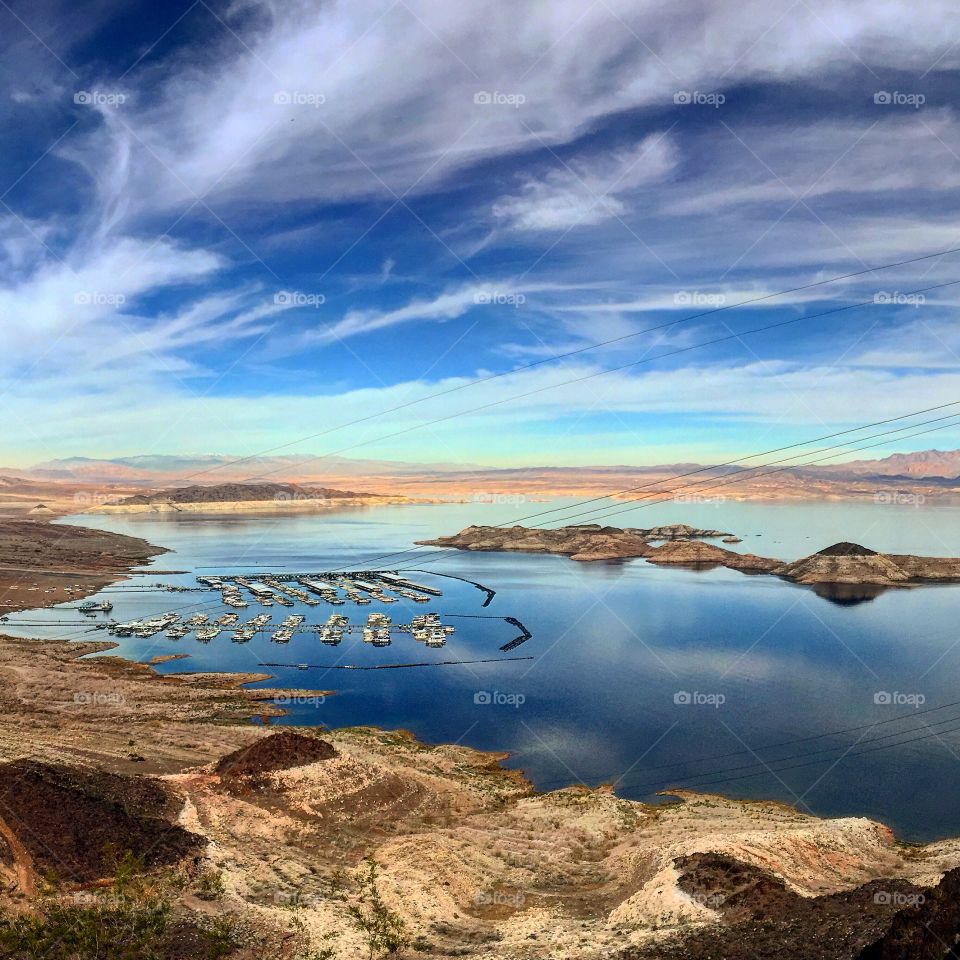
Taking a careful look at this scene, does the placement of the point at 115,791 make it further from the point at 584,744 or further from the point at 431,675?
the point at 431,675

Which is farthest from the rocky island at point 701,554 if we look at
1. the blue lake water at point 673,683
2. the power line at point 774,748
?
the power line at point 774,748

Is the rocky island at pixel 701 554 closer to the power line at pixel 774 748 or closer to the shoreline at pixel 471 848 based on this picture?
the power line at pixel 774 748

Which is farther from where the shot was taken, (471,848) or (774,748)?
(774,748)

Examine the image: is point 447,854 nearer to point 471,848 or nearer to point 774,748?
point 471,848

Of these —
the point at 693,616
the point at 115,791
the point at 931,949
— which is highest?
the point at 931,949

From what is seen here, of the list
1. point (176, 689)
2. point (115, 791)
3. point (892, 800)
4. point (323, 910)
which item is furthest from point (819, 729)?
point (176, 689)

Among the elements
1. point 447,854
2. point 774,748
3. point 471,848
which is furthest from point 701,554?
point 447,854

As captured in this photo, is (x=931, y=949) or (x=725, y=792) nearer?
(x=931, y=949)

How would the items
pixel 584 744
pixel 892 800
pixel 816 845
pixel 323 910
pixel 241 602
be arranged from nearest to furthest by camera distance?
pixel 323 910 → pixel 816 845 → pixel 892 800 → pixel 584 744 → pixel 241 602
